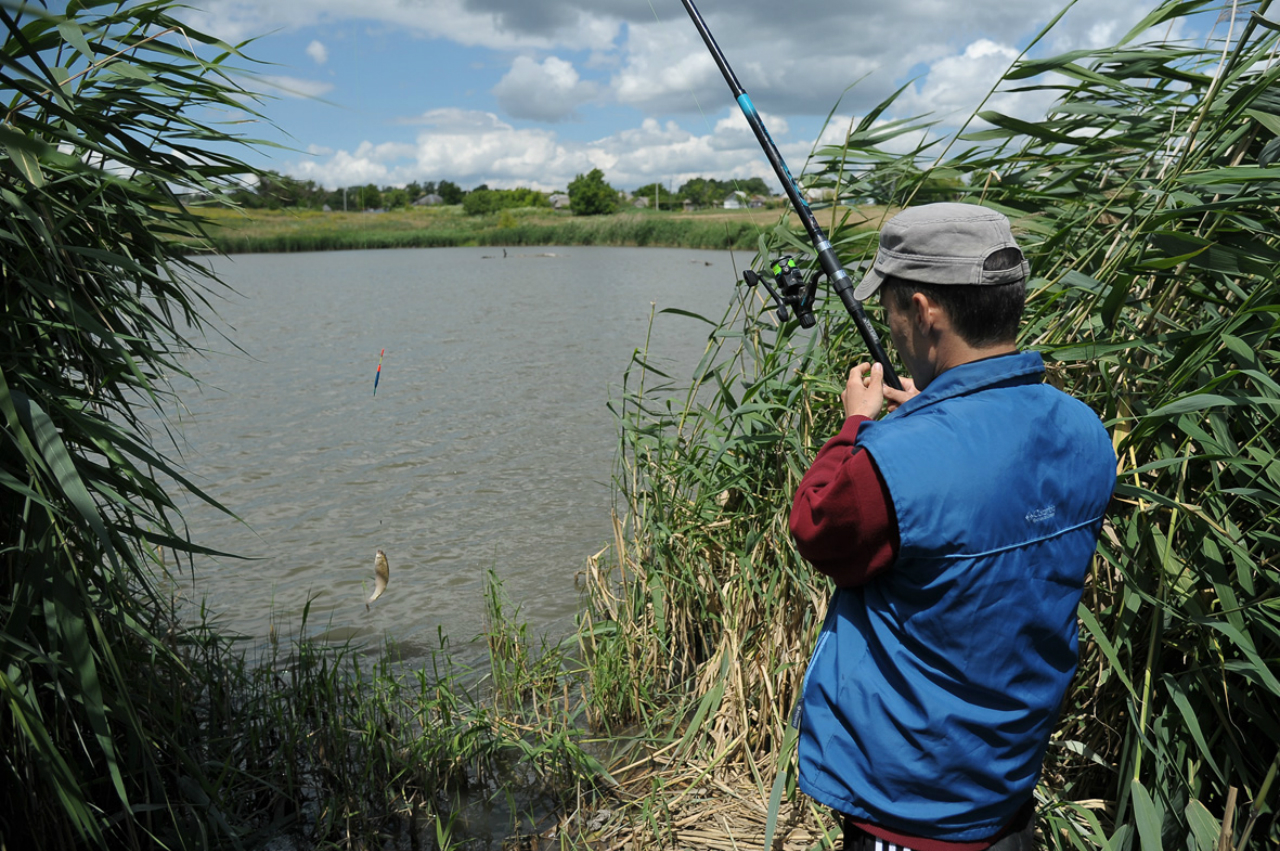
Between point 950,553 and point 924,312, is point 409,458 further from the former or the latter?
point 950,553

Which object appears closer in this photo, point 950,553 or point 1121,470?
point 950,553

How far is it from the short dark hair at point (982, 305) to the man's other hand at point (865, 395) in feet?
1.03

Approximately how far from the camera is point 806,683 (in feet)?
5.57

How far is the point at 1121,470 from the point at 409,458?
25.5 ft

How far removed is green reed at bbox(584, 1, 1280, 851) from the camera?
219cm

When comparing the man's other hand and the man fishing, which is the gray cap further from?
the man's other hand

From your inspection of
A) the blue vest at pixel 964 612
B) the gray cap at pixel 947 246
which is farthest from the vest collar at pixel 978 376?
the gray cap at pixel 947 246

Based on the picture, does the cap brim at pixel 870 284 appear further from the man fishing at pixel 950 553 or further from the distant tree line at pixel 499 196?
the distant tree line at pixel 499 196

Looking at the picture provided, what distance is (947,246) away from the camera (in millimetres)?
1511

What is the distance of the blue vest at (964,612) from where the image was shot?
1.43 m

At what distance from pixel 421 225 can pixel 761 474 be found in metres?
65.7

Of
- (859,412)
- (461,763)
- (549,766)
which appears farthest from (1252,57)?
(461,763)

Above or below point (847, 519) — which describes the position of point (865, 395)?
above

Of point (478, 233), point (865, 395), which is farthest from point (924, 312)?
point (478, 233)
